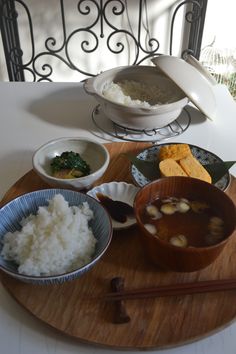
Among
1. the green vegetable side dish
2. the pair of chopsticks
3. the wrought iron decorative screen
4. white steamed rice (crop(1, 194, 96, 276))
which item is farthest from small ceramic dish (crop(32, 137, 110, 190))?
the wrought iron decorative screen

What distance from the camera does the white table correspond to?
0.54 metres

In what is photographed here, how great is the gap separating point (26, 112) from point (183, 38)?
1.54 meters

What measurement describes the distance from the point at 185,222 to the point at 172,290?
0.12 metres

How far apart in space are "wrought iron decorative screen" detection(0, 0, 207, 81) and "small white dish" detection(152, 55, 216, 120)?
1.25 metres

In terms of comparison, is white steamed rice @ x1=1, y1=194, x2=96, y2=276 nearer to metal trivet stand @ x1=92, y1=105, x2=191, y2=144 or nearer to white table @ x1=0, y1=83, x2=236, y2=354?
white table @ x1=0, y1=83, x2=236, y2=354

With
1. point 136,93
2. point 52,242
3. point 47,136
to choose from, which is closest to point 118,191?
point 52,242

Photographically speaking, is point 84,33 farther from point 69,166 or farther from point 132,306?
point 132,306

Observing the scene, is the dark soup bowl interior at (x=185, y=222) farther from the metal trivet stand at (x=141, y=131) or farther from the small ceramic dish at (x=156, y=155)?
the metal trivet stand at (x=141, y=131)

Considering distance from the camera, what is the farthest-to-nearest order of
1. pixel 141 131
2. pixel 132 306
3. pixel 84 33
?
pixel 84 33, pixel 141 131, pixel 132 306

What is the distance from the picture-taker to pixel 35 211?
689 mm

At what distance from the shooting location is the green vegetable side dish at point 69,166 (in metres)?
0.81

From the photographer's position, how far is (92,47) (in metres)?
2.35

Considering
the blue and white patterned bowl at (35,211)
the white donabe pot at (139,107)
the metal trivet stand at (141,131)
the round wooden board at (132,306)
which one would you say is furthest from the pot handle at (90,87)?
the round wooden board at (132,306)

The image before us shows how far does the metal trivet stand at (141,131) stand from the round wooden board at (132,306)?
17.3 inches
